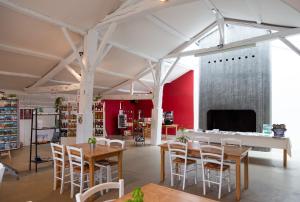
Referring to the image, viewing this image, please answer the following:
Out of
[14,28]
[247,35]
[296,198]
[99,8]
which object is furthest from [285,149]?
[14,28]

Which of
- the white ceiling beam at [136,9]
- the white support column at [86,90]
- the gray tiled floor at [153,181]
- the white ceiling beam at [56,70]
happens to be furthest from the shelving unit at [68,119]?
the white ceiling beam at [136,9]

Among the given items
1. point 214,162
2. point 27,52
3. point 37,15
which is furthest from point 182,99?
point 37,15

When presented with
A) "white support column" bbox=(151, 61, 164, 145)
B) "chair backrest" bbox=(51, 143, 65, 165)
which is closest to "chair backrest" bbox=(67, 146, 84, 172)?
"chair backrest" bbox=(51, 143, 65, 165)

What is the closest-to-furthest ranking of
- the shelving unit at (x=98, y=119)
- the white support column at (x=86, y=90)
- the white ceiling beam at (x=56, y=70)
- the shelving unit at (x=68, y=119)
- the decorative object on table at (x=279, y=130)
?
the white support column at (x=86, y=90) < the decorative object on table at (x=279, y=130) < the white ceiling beam at (x=56, y=70) < the shelving unit at (x=68, y=119) < the shelving unit at (x=98, y=119)

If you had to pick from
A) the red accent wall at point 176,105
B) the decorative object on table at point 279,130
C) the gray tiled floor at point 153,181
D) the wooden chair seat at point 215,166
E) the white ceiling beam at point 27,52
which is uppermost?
the white ceiling beam at point 27,52

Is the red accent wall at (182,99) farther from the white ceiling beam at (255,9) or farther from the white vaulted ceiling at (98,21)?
the white ceiling beam at (255,9)

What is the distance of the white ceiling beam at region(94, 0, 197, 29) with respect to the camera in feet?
14.4

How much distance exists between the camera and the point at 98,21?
5941 millimetres

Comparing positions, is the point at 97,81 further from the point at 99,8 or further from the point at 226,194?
the point at 226,194

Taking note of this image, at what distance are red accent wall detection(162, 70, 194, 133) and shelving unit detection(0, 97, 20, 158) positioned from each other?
7.33 metres

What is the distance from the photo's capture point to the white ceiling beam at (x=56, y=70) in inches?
290

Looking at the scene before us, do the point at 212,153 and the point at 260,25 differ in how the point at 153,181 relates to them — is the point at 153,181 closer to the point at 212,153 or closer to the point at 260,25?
the point at 212,153

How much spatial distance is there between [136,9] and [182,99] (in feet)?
24.3

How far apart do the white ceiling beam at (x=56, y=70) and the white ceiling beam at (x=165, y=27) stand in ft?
8.83
